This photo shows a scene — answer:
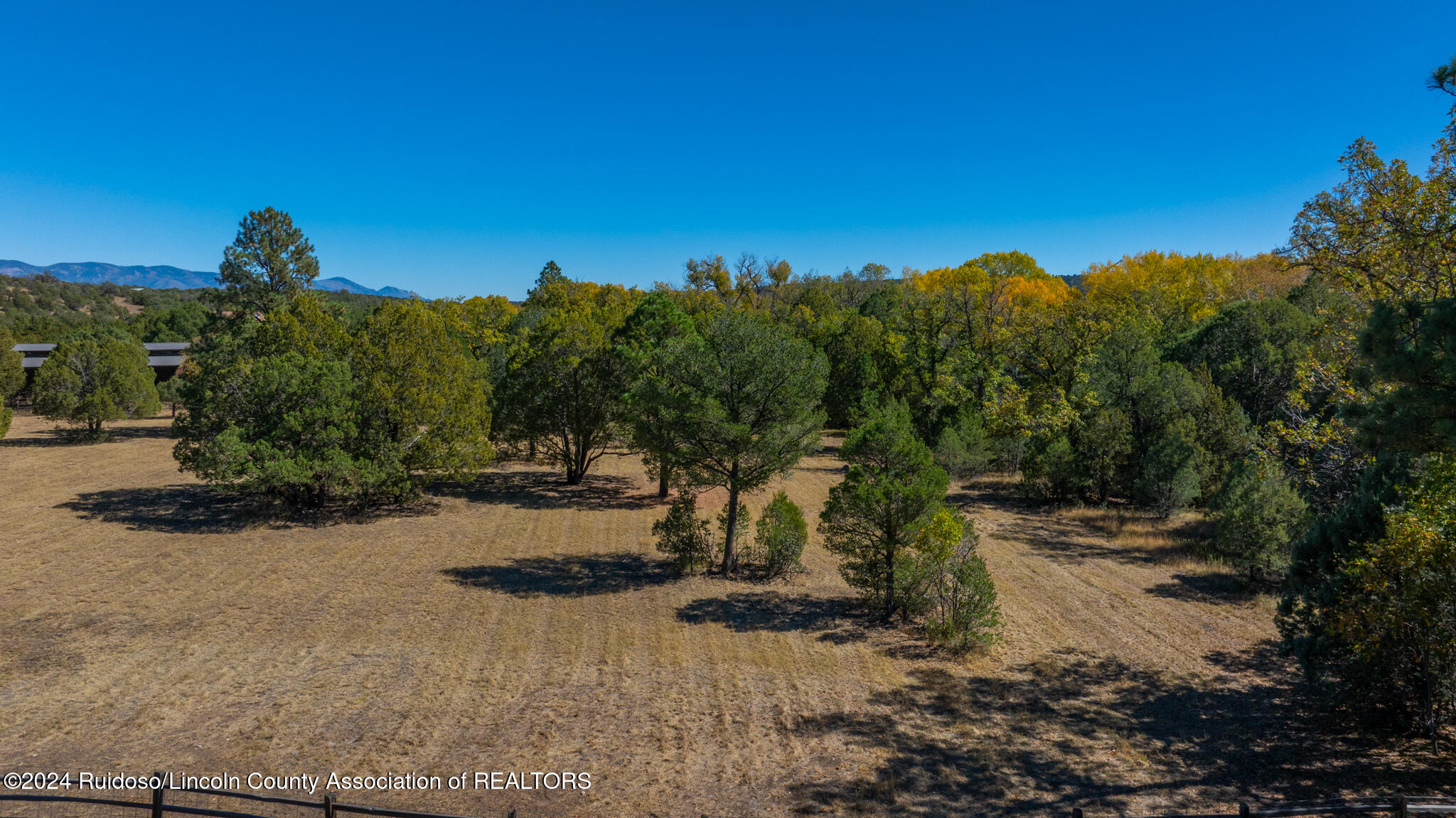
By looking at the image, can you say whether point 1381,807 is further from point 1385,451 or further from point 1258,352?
point 1258,352

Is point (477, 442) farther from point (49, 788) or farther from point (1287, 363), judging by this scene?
point (1287, 363)

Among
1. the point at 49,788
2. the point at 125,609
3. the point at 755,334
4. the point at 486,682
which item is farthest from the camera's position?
the point at 755,334

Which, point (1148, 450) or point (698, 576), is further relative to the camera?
point (1148, 450)

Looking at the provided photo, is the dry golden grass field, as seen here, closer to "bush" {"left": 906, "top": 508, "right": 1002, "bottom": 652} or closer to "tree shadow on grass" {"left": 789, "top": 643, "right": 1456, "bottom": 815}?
"tree shadow on grass" {"left": 789, "top": 643, "right": 1456, "bottom": 815}

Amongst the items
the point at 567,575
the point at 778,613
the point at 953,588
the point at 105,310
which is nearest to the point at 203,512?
the point at 567,575

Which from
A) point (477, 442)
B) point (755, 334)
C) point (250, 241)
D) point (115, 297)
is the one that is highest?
point (115, 297)

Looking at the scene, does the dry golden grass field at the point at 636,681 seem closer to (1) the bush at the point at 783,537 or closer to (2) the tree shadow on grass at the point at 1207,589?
(2) the tree shadow on grass at the point at 1207,589

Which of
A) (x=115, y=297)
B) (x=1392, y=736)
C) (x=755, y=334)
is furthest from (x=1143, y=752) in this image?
(x=115, y=297)
